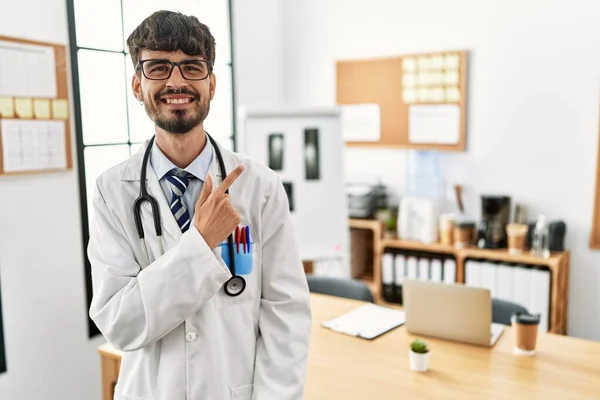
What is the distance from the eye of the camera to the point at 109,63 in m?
3.23

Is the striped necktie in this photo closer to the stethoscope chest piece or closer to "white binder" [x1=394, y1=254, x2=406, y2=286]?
the stethoscope chest piece

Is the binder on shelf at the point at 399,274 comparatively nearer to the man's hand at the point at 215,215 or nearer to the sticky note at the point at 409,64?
the sticky note at the point at 409,64

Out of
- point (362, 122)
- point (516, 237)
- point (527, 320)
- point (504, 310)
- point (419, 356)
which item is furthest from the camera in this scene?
point (362, 122)

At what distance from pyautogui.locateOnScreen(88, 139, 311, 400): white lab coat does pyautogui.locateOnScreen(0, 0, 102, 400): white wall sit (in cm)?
163

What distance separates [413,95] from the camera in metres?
4.06

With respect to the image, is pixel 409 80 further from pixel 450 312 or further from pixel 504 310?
pixel 450 312

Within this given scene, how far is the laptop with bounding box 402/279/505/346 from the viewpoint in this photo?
2.06 metres

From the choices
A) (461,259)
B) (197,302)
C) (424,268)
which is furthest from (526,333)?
(424,268)

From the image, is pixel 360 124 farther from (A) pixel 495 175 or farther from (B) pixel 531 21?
(B) pixel 531 21

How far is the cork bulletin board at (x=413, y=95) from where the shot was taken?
390 centimetres

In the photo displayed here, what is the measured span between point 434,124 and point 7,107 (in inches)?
106

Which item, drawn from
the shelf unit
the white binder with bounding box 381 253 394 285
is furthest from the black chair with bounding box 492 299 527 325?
the white binder with bounding box 381 253 394 285

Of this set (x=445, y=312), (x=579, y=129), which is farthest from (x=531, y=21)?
(x=445, y=312)

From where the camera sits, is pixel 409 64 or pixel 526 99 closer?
pixel 526 99
